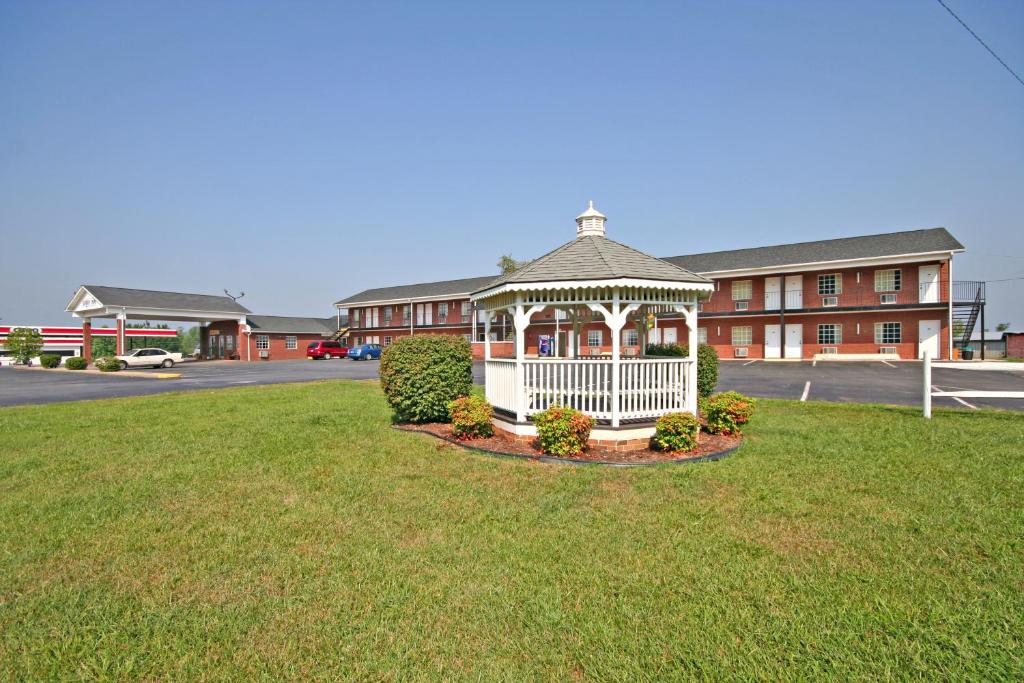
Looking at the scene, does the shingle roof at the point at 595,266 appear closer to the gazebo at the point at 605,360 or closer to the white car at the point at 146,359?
the gazebo at the point at 605,360

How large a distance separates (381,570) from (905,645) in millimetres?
3925

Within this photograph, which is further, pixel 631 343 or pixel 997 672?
pixel 631 343

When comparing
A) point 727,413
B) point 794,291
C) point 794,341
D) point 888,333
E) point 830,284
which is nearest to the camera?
point 727,413

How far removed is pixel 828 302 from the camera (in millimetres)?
33625

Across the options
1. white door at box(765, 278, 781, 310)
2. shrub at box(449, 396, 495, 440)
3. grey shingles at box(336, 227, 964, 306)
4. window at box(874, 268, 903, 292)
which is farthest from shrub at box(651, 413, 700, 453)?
window at box(874, 268, 903, 292)

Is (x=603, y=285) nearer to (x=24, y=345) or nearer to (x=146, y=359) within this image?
(x=146, y=359)

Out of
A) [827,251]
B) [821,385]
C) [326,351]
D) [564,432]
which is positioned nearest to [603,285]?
[564,432]

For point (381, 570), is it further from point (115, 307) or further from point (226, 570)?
point (115, 307)

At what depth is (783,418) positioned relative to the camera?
12.6 meters

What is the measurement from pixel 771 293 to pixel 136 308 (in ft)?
158

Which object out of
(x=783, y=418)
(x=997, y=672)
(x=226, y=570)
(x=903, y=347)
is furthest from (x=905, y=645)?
(x=903, y=347)

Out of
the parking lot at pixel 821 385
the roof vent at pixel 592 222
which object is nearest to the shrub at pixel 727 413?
the roof vent at pixel 592 222

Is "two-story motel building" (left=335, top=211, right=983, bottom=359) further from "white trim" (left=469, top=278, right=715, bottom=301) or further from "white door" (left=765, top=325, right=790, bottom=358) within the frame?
"white trim" (left=469, top=278, right=715, bottom=301)

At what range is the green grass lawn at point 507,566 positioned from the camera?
10.9 ft
